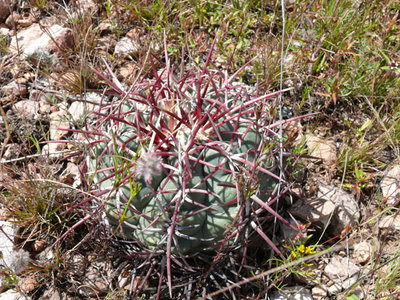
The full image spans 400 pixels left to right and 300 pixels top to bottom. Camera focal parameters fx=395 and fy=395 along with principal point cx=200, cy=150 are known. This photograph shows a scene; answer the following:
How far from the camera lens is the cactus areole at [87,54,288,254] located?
5.18 ft

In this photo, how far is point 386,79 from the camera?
8.13 feet

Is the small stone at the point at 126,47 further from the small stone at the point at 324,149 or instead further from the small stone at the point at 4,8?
the small stone at the point at 324,149

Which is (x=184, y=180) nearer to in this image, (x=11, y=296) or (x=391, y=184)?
(x=11, y=296)

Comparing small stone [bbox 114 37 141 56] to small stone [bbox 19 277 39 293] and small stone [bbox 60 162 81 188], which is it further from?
small stone [bbox 19 277 39 293]

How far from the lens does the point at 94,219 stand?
186cm

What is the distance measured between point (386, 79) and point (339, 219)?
0.96 meters

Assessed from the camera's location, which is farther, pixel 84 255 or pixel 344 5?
pixel 344 5

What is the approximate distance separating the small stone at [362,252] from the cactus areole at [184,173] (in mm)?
719

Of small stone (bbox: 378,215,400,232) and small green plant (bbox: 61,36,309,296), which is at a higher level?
small green plant (bbox: 61,36,309,296)

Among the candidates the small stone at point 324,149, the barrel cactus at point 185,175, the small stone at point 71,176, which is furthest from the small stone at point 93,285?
the small stone at point 324,149

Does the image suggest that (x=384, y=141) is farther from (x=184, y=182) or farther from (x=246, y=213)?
(x=184, y=182)

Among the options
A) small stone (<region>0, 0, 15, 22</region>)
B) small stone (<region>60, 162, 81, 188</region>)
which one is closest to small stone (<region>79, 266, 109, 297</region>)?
small stone (<region>60, 162, 81, 188</region>)

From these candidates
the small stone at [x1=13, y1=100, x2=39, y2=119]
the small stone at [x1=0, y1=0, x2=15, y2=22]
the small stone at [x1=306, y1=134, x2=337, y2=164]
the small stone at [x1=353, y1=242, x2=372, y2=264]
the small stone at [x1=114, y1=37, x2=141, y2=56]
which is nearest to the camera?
the small stone at [x1=353, y1=242, x2=372, y2=264]

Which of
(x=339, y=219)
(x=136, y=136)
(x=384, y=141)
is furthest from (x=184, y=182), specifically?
(x=384, y=141)
